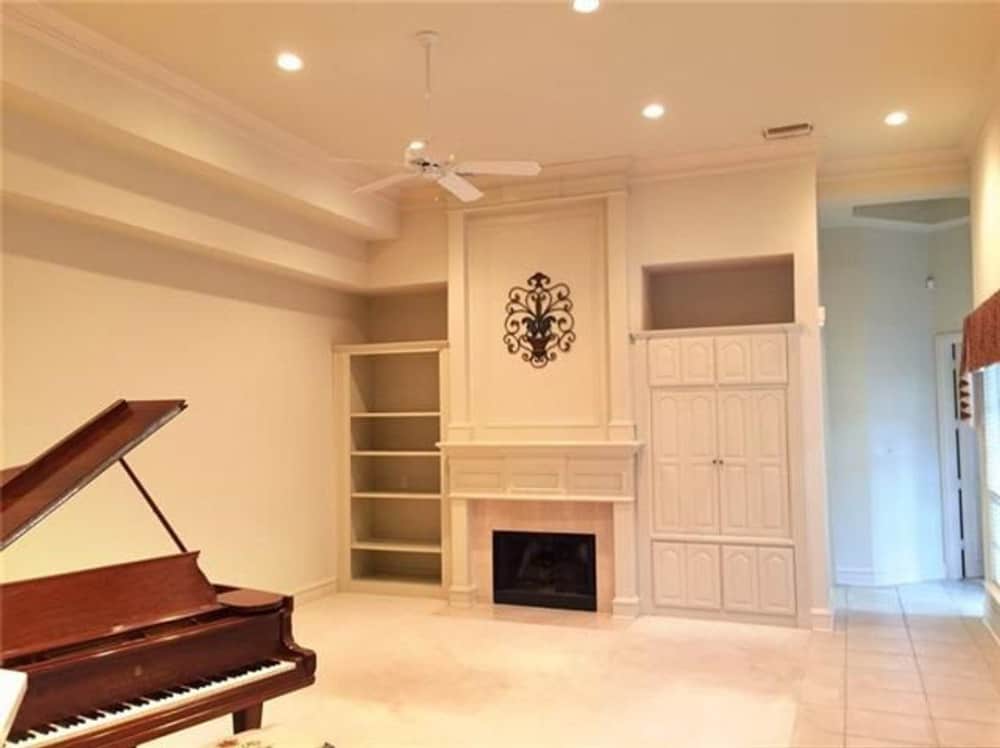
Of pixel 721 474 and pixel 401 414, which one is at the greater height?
pixel 401 414

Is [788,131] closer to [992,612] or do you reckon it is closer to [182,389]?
[992,612]

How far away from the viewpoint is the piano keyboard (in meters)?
2.06

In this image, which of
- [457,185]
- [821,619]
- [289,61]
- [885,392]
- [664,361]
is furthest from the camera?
[885,392]

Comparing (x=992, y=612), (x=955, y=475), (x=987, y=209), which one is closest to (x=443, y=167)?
(x=987, y=209)

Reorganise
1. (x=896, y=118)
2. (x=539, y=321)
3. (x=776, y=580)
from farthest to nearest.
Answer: (x=539, y=321)
(x=776, y=580)
(x=896, y=118)

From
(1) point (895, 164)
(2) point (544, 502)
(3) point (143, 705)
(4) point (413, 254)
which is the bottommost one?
(3) point (143, 705)

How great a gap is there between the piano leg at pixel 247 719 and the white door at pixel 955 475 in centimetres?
663

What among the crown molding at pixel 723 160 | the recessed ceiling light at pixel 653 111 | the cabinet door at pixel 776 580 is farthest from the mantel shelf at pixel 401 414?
the recessed ceiling light at pixel 653 111

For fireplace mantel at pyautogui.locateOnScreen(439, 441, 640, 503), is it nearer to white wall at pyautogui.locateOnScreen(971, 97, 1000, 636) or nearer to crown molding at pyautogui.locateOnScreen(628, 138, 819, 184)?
crown molding at pyautogui.locateOnScreen(628, 138, 819, 184)

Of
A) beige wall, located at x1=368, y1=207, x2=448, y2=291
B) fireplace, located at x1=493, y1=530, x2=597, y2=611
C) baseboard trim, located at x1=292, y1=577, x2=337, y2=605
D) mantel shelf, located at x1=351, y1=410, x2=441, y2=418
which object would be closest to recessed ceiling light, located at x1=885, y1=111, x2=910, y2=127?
beige wall, located at x1=368, y1=207, x2=448, y2=291

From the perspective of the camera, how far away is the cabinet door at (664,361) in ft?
19.1

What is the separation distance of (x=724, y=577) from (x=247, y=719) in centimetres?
388

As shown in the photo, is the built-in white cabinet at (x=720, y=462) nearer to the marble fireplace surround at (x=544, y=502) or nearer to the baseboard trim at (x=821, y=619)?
the marble fireplace surround at (x=544, y=502)

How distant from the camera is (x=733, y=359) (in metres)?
5.67
